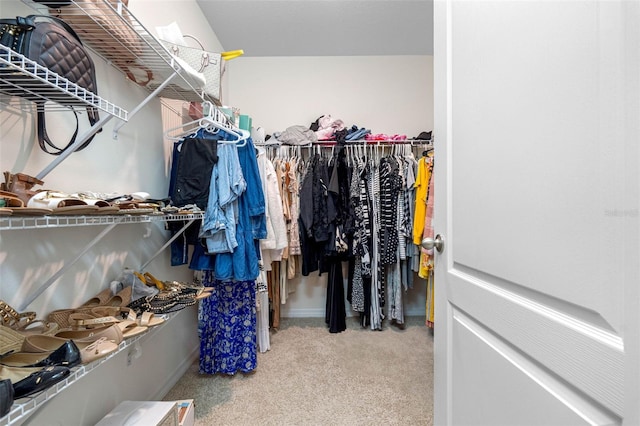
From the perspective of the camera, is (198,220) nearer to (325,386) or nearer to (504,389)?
(325,386)

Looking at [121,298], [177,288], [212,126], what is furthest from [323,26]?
[121,298]

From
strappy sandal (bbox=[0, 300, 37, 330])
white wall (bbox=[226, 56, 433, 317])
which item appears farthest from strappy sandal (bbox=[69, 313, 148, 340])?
white wall (bbox=[226, 56, 433, 317])

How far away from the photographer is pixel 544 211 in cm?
52

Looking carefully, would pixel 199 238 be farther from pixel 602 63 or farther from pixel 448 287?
pixel 602 63

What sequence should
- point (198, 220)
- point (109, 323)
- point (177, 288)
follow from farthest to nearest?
point (198, 220)
point (177, 288)
point (109, 323)

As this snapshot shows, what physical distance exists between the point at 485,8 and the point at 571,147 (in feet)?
1.46

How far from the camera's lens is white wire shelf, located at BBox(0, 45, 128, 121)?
1.99ft

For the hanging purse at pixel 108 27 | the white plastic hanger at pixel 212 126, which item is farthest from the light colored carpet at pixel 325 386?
the hanging purse at pixel 108 27

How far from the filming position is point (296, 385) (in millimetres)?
1692

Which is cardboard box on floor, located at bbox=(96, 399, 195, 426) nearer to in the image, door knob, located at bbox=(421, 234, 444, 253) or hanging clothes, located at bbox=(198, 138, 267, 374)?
hanging clothes, located at bbox=(198, 138, 267, 374)

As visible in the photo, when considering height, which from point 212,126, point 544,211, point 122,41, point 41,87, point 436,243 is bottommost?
point 436,243

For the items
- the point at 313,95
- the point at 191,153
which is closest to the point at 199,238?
the point at 191,153

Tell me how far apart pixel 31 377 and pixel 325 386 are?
57.6 inches

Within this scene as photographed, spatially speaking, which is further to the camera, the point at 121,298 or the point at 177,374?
the point at 177,374
